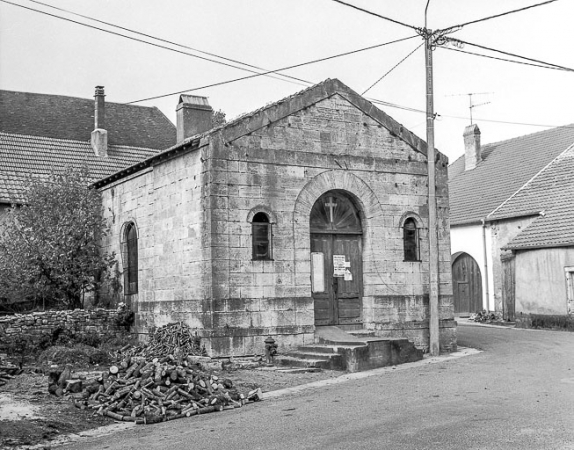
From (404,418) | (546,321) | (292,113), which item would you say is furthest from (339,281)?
(546,321)

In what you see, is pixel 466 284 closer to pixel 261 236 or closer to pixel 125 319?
pixel 125 319

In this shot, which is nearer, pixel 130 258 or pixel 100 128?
pixel 130 258

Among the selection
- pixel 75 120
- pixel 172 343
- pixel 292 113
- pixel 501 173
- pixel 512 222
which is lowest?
pixel 172 343

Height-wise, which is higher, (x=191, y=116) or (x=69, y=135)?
(x=69, y=135)

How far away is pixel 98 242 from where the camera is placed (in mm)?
23141

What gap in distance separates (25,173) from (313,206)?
525 inches

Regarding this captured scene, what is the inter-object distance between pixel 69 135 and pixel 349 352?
64.2 feet

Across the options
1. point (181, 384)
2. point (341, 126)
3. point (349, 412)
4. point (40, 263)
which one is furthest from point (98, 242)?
point (349, 412)

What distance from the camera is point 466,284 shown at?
32781 mm

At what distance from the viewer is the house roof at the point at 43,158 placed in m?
26.8

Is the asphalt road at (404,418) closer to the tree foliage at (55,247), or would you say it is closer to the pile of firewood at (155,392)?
the pile of firewood at (155,392)

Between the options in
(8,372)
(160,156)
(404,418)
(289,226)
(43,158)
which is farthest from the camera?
(43,158)

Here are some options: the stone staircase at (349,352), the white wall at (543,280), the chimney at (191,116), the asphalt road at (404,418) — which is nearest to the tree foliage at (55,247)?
the chimney at (191,116)

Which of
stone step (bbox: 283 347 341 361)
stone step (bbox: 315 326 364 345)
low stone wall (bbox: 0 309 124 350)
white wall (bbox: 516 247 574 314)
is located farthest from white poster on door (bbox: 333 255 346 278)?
white wall (bbox: 516 247 574 314)
